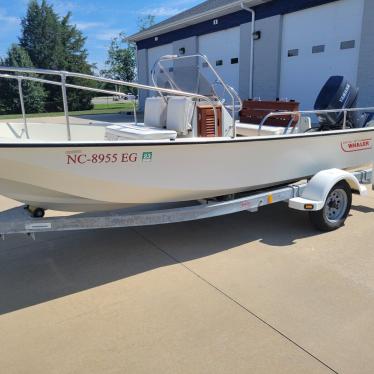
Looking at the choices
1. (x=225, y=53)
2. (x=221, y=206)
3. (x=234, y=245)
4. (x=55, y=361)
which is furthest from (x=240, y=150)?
(x=225, y=53)

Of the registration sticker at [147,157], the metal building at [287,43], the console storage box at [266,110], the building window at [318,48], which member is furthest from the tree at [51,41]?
the registration sticker at [147,157]

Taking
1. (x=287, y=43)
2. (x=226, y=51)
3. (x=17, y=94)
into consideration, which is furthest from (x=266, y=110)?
(x=17, y=94)

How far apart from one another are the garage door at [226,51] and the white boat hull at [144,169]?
34.8ft

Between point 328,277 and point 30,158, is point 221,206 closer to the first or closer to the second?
point 328,277

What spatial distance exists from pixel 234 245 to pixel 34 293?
1.98 meters

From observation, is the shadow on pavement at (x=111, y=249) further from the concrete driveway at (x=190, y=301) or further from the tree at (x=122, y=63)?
the tree at (x=122, y=63)

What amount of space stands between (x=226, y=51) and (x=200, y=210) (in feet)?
40.0

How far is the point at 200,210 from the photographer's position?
3.70 metres

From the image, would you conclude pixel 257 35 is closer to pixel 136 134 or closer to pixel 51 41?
pixel 136 134

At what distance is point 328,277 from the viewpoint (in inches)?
132

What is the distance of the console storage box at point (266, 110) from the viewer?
5178 mm

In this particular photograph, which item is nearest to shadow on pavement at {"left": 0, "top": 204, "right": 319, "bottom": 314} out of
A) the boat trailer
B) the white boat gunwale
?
the boat trailer

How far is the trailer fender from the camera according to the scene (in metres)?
4.04

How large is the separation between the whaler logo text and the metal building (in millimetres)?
5343
